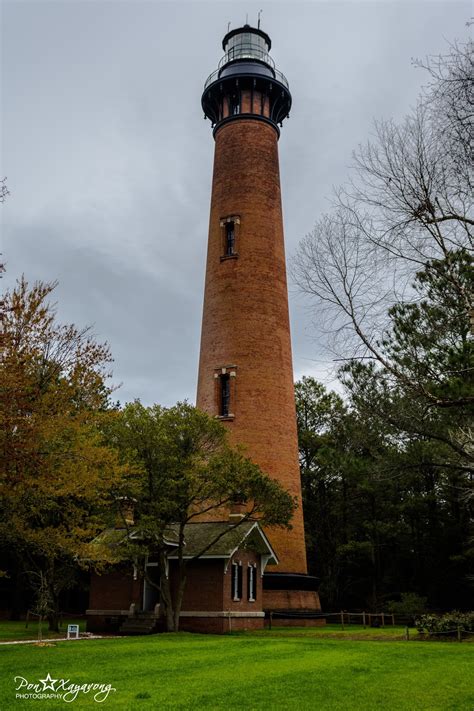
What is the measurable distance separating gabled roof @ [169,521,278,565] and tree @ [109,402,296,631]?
1.90 ft

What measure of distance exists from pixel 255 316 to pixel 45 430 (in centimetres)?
1299

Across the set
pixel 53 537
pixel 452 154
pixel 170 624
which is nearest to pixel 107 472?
pixel 53 537

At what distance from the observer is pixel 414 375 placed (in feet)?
46.5

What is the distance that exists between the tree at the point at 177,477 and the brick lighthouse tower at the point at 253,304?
3.24 m

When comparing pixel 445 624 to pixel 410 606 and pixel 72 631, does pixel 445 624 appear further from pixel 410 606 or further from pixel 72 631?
pixel 72 631

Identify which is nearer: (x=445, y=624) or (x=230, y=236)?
(x=445, y=624)

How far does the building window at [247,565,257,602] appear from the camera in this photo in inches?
1024

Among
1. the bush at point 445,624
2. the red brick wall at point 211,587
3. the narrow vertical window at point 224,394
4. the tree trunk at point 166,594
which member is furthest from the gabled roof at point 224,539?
the bush at point 445,624

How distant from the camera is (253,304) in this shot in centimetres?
2855

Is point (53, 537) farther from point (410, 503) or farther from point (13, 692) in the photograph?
point (410, 503)

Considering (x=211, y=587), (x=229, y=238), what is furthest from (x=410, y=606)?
(x=229, y=238)

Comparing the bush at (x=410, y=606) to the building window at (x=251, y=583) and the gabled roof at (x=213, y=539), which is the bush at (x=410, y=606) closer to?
the gabled roof at (x=213, y=539)

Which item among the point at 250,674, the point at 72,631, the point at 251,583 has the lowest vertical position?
the point at 250,674

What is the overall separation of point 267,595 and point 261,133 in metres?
19.7
